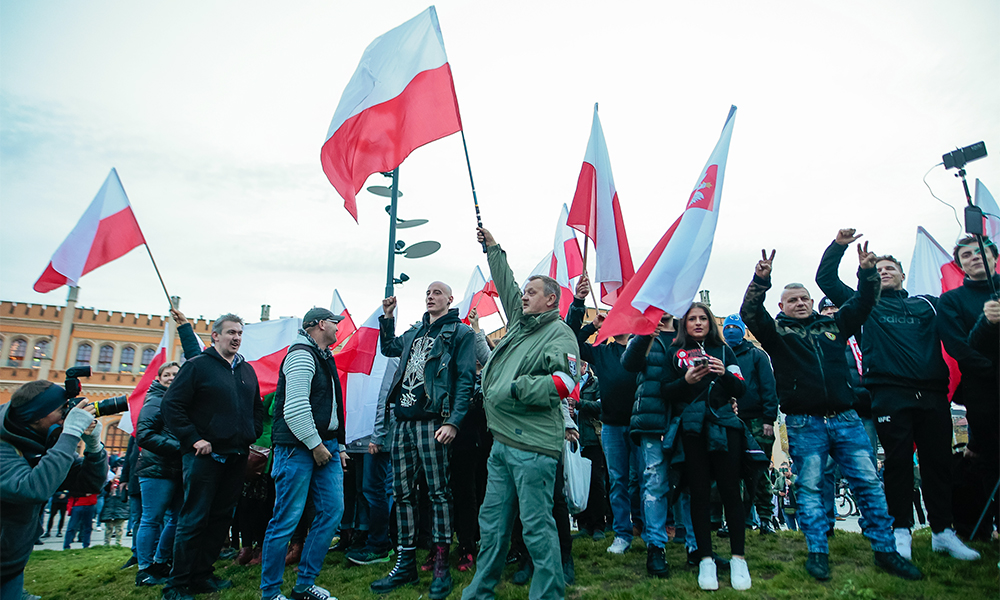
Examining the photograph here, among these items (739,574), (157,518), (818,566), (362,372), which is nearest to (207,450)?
(157,518)

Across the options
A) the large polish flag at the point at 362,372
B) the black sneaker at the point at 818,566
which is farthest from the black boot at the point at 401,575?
the black sneaker at the point at 818,566

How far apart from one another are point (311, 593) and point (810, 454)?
13.2 ft

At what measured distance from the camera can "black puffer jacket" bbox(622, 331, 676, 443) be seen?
4.78 metres

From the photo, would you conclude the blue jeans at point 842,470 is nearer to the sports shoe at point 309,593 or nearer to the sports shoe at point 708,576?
the sports shoe at point 708,576

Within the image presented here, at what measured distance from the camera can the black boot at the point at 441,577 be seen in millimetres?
4328

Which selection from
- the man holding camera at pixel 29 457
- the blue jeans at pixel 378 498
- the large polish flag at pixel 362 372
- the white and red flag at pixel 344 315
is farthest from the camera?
the white and red flag at pixel 344 315

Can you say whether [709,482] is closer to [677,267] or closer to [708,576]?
[708,576]

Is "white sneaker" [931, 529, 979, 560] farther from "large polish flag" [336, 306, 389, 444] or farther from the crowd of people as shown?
"large polish flag" [336, 306, 389, 444]

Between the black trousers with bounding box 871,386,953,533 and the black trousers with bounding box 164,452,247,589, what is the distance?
5465 mm

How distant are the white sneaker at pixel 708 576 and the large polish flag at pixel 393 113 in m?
4.21

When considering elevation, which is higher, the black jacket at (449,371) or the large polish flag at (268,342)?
the large polish flag at (268,342)

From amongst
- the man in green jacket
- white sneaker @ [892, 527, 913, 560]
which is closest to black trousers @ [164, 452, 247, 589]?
the man in green jacket

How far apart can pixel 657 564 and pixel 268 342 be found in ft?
23.1

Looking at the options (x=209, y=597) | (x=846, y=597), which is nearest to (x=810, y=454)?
(x=846, y=597)
